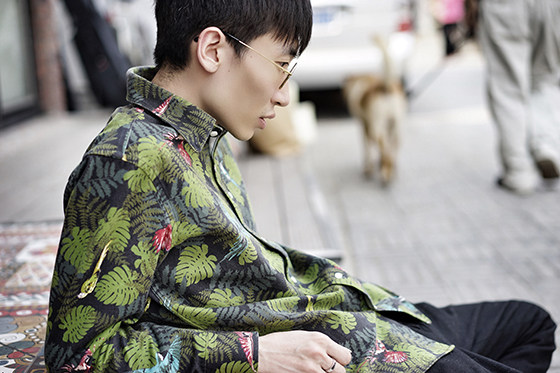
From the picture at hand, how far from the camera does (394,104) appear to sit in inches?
204

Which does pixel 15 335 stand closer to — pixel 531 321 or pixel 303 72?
pixel 531 321

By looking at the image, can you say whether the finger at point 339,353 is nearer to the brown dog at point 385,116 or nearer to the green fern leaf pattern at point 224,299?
the green fern leaf pattern at point 224,299

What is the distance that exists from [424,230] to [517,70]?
59.8 inches

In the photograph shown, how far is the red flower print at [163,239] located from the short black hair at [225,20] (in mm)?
361

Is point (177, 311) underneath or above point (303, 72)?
above

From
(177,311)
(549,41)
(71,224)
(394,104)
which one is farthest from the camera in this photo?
(394,104)

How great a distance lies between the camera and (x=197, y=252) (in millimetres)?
1281

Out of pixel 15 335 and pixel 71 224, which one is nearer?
pixel 71 224

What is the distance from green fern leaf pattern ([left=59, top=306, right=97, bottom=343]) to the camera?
3.72ft

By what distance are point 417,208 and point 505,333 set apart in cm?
297

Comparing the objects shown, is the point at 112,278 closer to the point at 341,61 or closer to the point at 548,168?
the point at 548,168

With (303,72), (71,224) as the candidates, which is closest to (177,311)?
(71,224)

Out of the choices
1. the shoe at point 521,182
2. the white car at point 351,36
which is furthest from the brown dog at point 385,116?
the white car at point 351,36

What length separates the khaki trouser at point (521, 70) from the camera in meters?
4.59
